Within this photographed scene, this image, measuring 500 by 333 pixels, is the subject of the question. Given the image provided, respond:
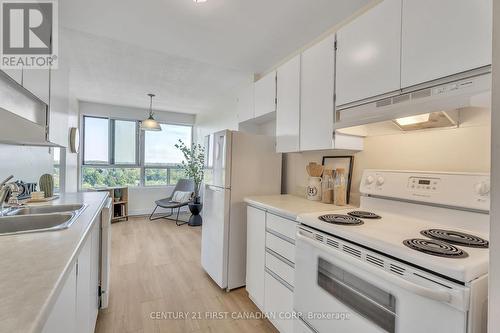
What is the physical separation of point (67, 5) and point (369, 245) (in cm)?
248

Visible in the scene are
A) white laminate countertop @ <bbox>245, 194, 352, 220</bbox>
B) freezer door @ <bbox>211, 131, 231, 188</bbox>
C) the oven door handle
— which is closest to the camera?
the oven door handle

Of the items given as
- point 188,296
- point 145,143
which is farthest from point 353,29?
point 145,143

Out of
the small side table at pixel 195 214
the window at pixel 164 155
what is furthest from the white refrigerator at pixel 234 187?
the window at pixel 164 155

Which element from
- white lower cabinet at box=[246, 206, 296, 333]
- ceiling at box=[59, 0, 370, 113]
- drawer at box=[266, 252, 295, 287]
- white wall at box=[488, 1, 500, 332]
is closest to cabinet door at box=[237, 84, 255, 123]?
ceiling at box=[59, 0, 370, 113]

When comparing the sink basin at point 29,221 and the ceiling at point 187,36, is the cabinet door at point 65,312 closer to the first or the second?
the sink basin at point 29,221

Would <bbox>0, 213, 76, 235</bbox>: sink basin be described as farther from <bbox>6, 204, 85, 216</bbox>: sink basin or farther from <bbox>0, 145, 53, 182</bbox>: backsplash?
<bbox>0, 145, 53, 182</bbox>: backsplash

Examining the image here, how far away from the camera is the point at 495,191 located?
0.60 metres

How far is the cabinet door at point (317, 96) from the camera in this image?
1.68 m

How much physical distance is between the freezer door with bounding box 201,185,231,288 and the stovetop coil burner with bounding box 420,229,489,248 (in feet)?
5.04

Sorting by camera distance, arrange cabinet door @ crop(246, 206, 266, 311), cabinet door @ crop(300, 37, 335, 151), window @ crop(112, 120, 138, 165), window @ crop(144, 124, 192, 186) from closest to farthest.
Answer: cabinet door @ crop(300, 37, 335, 151), cabinet door @ crop(246, 206, 266, 311), window @ crop(112, 120, 138, 165), window @ crop(144, 124, 192, 186)

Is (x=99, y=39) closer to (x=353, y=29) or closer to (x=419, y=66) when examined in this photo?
(x=353, y=29)

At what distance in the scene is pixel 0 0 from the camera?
3.23 feet

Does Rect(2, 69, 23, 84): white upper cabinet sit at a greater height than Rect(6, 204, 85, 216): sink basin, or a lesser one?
greater

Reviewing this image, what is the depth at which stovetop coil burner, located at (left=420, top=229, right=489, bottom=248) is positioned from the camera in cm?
93
